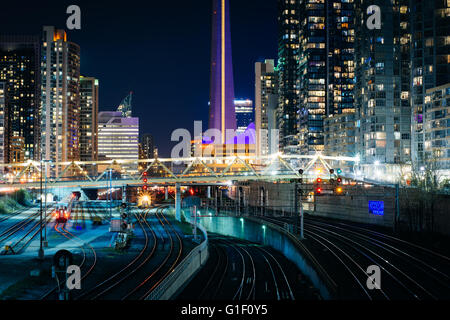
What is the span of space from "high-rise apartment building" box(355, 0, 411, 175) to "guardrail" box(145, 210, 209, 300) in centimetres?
7575

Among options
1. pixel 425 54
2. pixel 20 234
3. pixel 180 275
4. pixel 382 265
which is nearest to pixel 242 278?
pixel 180 275

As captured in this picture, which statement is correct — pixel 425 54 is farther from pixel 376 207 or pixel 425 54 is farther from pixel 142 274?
pixel 142 274

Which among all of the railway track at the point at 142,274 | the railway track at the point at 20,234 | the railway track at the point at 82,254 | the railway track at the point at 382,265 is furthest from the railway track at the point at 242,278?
the railway track at the point at 20,234

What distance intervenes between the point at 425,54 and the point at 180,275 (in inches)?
3825

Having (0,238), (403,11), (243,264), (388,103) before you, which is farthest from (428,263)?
(403,11)

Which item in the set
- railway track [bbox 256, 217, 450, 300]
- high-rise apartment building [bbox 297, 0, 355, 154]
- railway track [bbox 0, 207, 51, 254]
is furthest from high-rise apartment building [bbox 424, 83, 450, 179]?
railway track [bbox 0, 207, 51, 254]

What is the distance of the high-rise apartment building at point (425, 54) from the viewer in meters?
106

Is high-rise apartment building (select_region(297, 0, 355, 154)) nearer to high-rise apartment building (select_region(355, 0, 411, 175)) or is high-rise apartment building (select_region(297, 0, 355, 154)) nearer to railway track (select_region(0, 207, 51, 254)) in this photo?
high-rise apartment building (select_region(355, 0, 411, 175))

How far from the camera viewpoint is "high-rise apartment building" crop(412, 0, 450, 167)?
347 ft

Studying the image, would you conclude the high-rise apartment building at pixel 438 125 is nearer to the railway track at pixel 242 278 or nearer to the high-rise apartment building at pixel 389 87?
the high-rise apartment building at pixel 389 87

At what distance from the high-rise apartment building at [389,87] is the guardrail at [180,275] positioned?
249 ft

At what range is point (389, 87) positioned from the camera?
4333 inches
